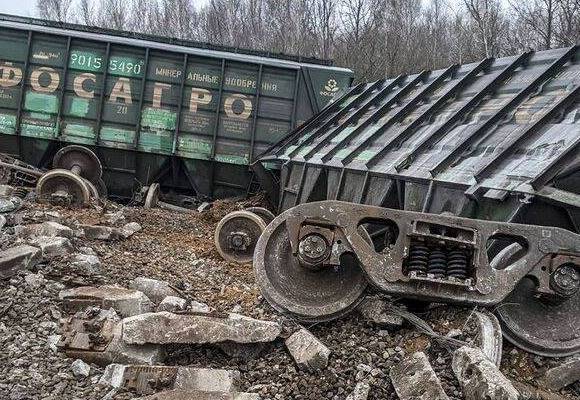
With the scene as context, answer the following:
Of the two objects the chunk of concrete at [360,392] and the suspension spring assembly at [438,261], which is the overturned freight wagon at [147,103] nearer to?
the suspension spring assembly at [438,261]

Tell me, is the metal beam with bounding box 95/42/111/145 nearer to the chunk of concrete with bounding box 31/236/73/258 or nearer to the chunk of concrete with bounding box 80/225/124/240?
the chunk of concrete with bounding box 80/225/124/240

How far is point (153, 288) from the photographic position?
488 centimetres

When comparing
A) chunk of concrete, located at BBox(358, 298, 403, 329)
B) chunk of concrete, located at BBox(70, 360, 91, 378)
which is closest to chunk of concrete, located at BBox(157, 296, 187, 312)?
chunk of concrete, located at BBox(70, 360, 91, 378)

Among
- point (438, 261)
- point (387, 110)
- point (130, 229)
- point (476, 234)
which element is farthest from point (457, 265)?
point (130, 229)

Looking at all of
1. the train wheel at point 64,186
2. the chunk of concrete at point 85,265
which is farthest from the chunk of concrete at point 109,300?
the train wheel at point 64,186

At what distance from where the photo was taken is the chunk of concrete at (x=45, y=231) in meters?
6.00

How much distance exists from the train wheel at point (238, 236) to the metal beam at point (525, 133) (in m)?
3.10

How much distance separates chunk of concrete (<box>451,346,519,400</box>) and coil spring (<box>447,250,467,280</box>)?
548 mm

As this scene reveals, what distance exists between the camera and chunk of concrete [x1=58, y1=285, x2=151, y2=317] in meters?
4.18

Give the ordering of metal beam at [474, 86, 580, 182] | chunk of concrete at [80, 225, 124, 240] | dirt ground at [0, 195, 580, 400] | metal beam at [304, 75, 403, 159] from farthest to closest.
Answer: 1. metal beam at [304, 75, 403, 159]
2. chunk of concrete at [80, 225, 124, 240]
3. metal beam at [474, 86, 580, 182]
4. dirt ground at [0, 195, 580, 400]

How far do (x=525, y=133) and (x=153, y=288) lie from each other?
3010 mm

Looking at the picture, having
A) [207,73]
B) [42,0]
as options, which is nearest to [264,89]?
[207,73]

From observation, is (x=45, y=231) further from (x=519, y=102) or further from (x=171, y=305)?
(x=519, y=102)

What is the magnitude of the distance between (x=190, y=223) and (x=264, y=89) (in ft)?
9.43
